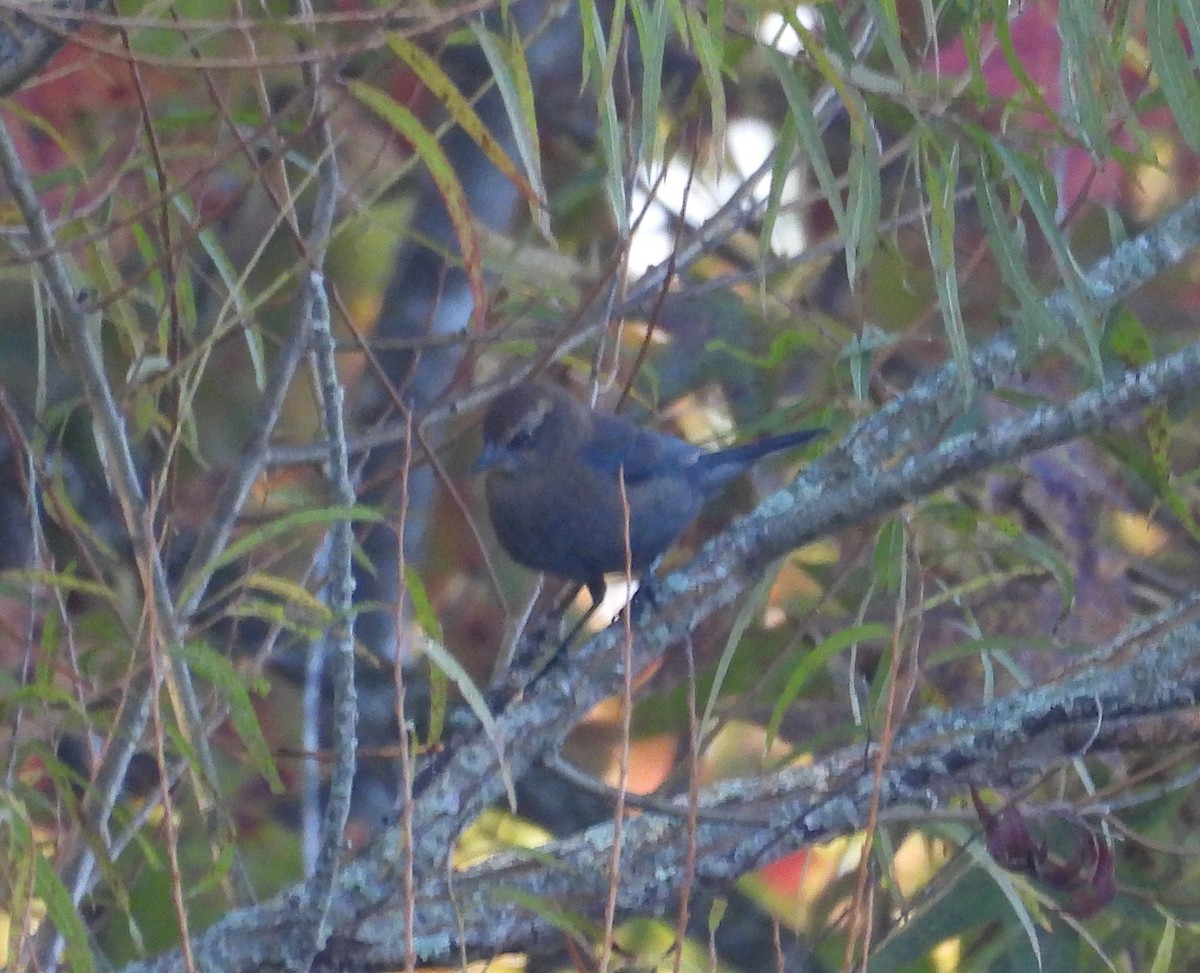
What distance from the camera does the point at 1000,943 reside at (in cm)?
266

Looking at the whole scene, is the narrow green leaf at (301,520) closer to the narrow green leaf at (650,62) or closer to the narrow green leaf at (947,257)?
the narrow green leaf at (650,62)

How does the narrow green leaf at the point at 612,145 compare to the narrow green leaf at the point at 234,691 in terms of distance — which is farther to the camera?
the narrow green leaf at the point at 234,691

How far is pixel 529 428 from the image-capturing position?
285 centimetres

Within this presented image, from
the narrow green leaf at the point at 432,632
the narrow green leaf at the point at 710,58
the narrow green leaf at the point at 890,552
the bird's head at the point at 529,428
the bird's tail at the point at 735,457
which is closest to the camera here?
the narrow green leaf at the point at 710,58

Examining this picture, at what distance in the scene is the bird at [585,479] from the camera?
2.77m

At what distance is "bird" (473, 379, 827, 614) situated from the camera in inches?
109

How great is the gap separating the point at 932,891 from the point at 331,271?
1.70m

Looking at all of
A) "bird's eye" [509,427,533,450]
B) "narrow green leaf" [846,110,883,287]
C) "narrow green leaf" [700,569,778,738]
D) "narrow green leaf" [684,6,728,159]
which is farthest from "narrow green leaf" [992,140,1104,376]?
"bird's eye" [509,427,533,450]

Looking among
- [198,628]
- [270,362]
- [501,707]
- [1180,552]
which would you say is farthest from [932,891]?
[270,362]

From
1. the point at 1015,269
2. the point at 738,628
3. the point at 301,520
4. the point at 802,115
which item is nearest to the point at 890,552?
the point at 738,628

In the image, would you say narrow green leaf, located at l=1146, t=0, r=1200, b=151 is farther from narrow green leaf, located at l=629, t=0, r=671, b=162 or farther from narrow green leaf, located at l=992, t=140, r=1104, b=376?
narrow green leaf, located at l=629, t=0, r=671, b=162

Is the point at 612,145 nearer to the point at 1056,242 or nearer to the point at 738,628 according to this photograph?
the point at 1056,242

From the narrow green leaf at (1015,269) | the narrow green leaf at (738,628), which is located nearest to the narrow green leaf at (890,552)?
the narrow green leaf at (738,628)

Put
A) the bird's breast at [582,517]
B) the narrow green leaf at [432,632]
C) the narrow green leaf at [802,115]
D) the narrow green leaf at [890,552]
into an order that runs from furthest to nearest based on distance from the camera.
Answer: the bird's breast at [582,517] < the narrow green leaf at [890,552] < the narrow green leaf at [432,632] < the narrow green leaf at [802,115]
